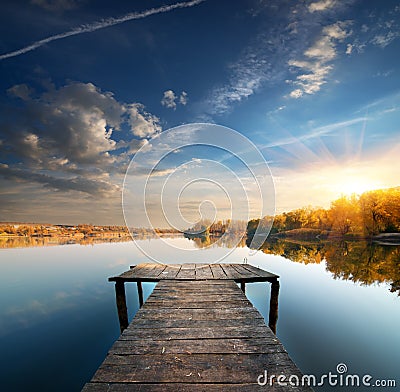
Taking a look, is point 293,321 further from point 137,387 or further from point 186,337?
point 137,387

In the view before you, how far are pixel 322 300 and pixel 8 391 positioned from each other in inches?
596

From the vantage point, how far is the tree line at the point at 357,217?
2099 inches

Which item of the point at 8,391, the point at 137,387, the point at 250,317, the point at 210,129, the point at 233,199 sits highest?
the point at 210,129

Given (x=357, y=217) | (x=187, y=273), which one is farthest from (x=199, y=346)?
(x=357, y=217)

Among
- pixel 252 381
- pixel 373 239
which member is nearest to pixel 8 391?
pixel 252 381

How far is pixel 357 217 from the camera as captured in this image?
2308 inches

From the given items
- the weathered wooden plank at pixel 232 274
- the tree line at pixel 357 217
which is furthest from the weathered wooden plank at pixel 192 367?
the tree line at pixel 357 217

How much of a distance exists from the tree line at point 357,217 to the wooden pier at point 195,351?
37.6m

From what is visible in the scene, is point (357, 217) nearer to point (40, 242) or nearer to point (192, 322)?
point (192, 322)

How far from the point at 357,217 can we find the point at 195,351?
67.8 m

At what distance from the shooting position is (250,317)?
4.27 m

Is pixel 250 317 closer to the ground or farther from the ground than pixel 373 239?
farther from the ground

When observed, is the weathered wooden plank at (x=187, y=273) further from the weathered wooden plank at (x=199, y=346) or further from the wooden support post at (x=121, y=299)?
the weathered wooden plank at (x=199, y=346)

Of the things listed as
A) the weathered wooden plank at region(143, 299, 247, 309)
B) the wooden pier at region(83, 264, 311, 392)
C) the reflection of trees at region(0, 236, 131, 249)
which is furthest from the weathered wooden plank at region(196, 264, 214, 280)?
the reflection of trees at region(0, 236, 131, 249)
